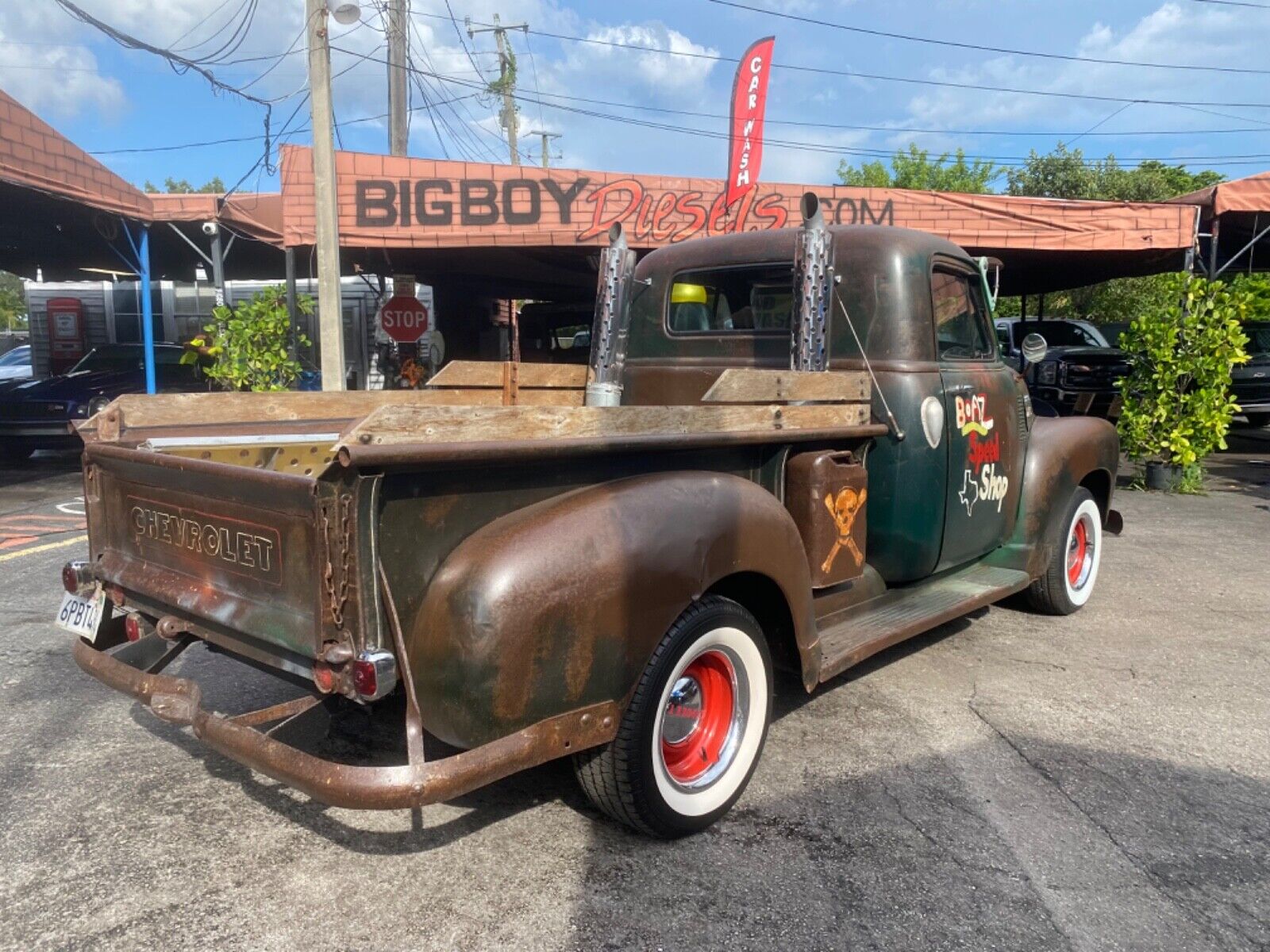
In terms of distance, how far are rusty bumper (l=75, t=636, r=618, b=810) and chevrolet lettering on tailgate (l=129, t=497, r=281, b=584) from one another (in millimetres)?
382

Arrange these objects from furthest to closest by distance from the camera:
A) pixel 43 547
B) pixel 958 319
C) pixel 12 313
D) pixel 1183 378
Result: pixel 12 313, pixel 1183 378, pixel 43 547, pixel 958 319

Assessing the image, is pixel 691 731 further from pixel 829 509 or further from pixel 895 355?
pixel 895 355

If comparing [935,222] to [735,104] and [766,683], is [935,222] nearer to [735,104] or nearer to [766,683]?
[735,104]

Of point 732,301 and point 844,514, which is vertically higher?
point 732,301

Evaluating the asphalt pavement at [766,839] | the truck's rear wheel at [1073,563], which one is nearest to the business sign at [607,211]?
the truck's rear wheel at [1073,563]

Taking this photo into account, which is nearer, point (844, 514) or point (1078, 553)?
point (844, 514)

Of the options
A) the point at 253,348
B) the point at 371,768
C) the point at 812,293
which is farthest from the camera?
the point at 253,348

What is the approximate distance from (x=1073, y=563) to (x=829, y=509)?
2.88 metres

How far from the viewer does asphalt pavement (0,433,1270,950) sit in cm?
248

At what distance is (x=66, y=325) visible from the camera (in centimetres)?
2048

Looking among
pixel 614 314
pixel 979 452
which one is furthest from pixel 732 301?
pixel 979 452

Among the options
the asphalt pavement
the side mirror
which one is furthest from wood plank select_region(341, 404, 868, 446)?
the side mirror

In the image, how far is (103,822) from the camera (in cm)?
297

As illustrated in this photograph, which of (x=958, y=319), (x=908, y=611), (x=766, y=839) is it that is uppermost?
(x=958, y=319)
